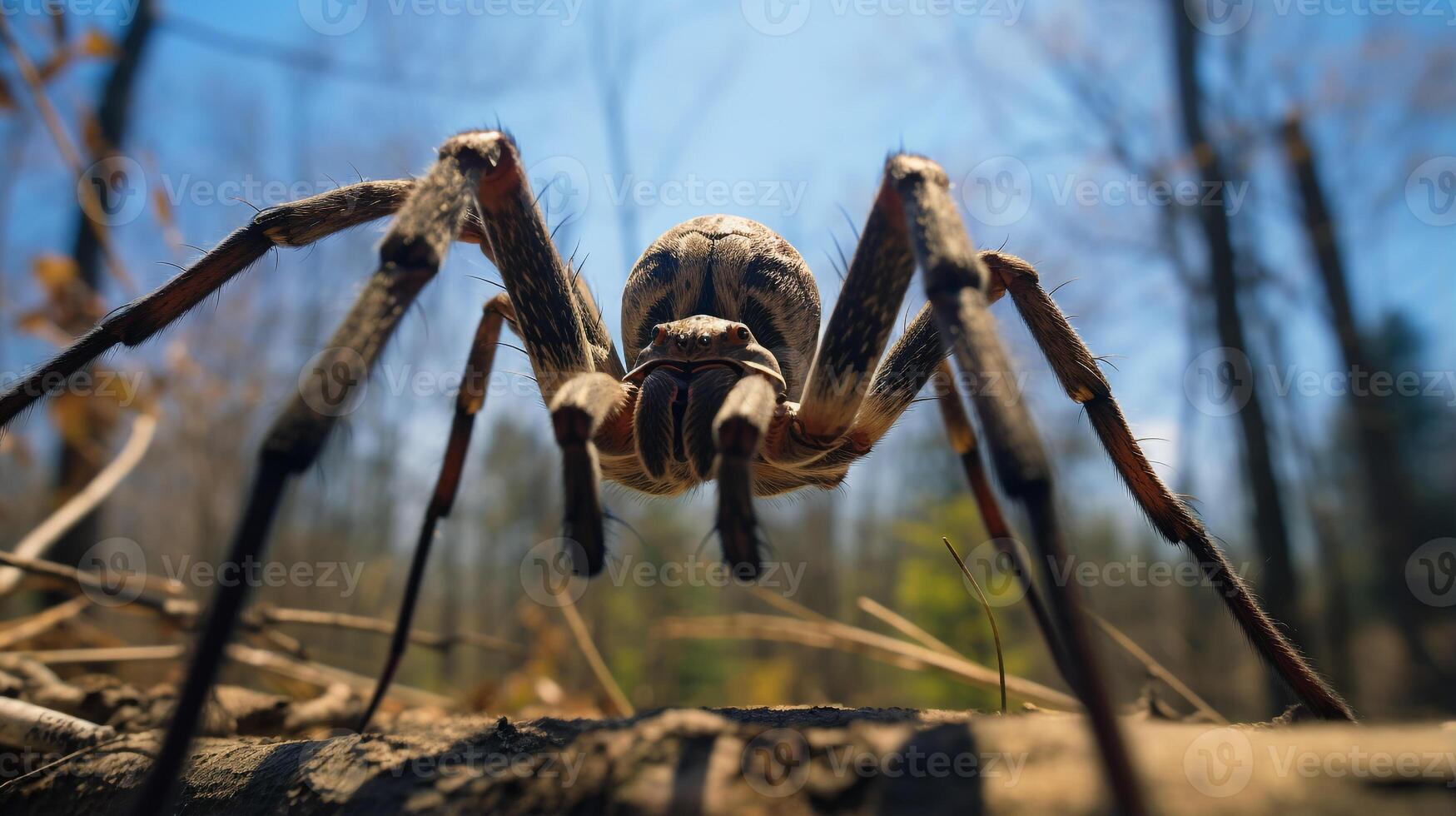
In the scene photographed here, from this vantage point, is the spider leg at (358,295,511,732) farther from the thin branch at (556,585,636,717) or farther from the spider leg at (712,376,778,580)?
the spider leg at (712,376,778,580)

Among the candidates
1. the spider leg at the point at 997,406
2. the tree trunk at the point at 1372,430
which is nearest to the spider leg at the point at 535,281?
the spider leg at the point at 997,406

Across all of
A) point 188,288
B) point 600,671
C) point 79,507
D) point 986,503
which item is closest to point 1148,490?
point 986,503

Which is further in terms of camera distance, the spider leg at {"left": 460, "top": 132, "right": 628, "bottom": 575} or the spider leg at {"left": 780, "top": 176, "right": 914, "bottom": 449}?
the spider leg at {"left": 460, "top": 132, "right": 628, "bottom": 575}

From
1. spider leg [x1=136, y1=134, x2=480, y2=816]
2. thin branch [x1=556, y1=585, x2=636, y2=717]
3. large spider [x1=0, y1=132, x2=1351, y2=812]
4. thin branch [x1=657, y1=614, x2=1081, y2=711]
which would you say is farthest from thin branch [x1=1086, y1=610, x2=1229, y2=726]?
spider leg [x1=136, y1=134, x2=480, y2=816]

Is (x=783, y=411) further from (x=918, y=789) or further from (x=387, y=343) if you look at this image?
(x=918, y=789)

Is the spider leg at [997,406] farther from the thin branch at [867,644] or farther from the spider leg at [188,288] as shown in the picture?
the spider leg at [188,288]

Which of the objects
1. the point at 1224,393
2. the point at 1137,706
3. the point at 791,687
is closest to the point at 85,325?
the point at 1137,706
